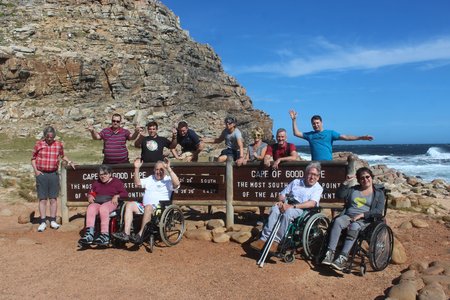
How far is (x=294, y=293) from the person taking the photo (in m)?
5.29

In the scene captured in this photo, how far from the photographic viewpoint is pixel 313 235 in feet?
20.9

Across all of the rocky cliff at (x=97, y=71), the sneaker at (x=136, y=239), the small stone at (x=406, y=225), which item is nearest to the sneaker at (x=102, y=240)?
the sneaker at (x=136, y=239)

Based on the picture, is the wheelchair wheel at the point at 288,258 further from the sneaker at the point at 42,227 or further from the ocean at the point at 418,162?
the ocean at the point at 418,162

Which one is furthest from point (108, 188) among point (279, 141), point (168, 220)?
point (279, 141)

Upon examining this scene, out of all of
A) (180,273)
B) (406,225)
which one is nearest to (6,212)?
(180,273)

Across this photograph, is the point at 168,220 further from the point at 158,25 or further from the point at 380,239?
the point at 158,25

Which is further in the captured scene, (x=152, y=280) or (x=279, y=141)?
(x=279, y=141)

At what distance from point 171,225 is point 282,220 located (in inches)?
84.5

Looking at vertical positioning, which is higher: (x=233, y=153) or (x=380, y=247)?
(x=233, y=153)

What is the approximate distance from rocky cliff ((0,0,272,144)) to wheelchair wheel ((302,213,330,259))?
2536 cm

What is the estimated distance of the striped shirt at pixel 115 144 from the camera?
8547mm

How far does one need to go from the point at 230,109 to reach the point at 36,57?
16.6 meters

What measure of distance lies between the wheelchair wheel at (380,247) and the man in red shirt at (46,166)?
238 inches

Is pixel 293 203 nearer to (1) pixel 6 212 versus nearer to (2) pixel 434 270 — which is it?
(2) pixel 434 270
